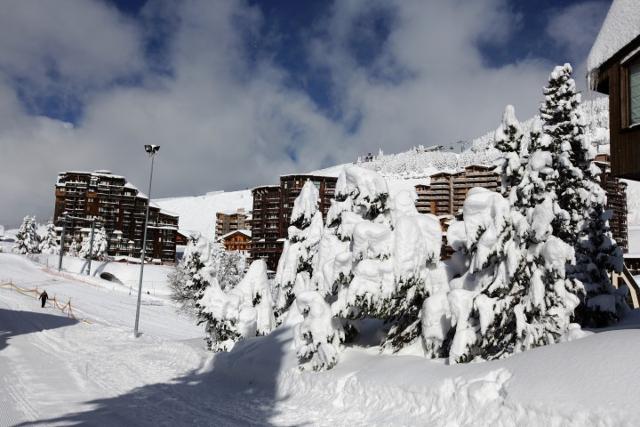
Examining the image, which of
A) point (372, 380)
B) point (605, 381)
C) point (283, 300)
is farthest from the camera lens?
point (283, 300)

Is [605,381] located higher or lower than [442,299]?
lower

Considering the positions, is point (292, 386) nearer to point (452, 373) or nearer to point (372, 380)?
point (372, 380)

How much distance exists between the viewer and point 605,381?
8023 mm

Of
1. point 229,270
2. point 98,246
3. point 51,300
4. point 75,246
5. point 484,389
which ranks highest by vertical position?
point 75,246

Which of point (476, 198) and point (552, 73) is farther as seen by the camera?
point (552, 73)

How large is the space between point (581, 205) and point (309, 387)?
13.8 m

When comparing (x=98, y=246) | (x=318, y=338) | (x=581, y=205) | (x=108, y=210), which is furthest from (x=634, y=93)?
(x=108, y=210)

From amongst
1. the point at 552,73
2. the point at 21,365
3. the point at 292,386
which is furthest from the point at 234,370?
the point at 552,73

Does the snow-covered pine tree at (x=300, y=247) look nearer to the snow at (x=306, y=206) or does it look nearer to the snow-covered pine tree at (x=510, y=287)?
the snow at (x=306, y=206)

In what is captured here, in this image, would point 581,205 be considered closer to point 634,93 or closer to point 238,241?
point 634,93

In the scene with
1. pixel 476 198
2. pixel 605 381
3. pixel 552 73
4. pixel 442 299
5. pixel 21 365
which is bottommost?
pixel 21 365

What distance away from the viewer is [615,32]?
11.8 metres

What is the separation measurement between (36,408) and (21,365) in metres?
6.62

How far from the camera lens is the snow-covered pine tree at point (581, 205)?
58.5 feet
